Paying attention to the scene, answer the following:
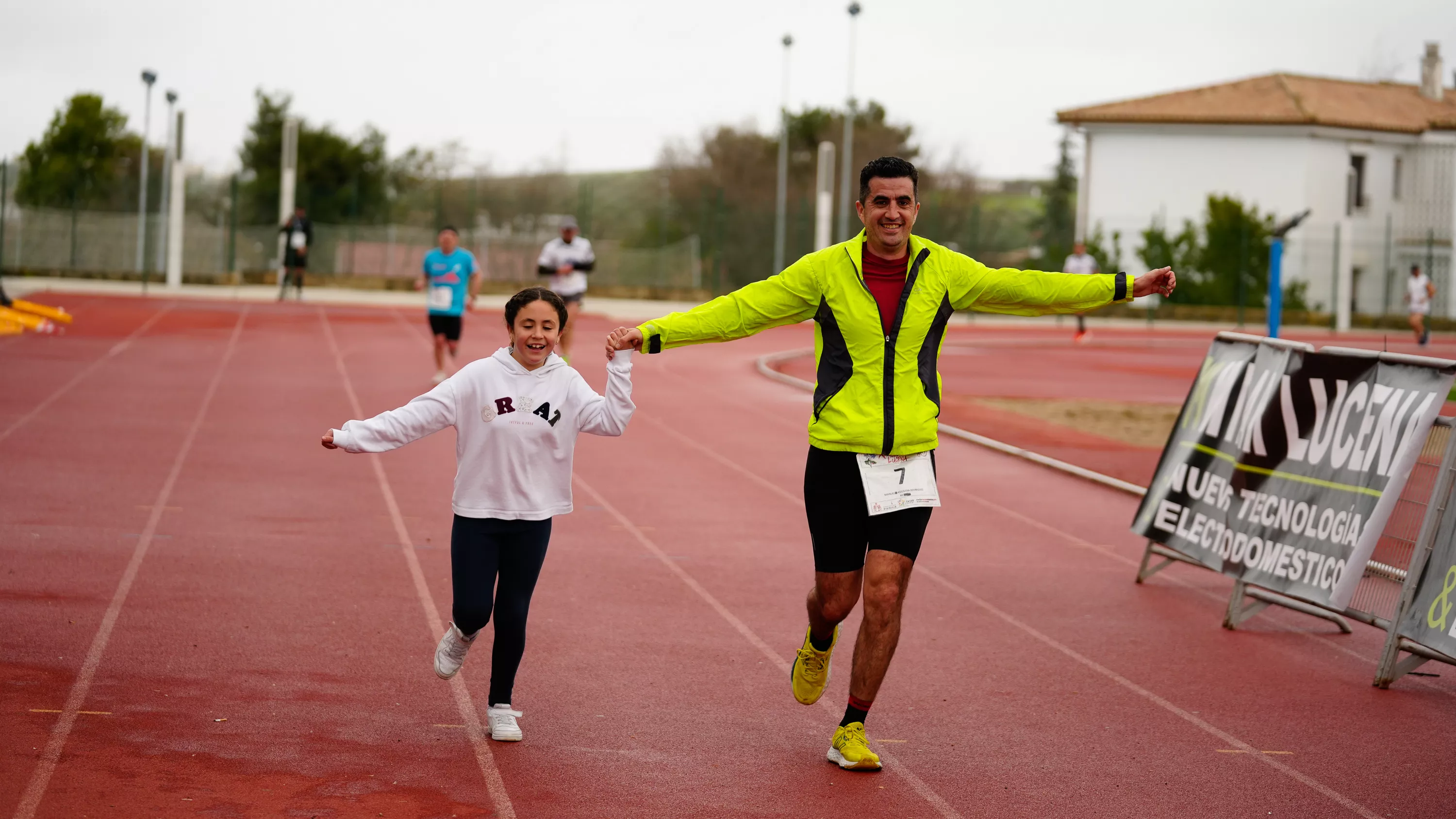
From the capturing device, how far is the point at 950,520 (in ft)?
37.2

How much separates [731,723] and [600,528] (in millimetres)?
4387

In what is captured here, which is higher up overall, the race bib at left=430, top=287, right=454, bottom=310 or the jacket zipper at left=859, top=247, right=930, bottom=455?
the race bib at left=430, top=287, right=454, bottom=310

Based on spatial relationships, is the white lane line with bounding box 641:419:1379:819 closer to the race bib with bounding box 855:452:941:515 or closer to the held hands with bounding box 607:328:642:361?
the race bib with bounding box 855:452:941:515

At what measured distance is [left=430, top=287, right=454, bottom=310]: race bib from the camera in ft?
58.2

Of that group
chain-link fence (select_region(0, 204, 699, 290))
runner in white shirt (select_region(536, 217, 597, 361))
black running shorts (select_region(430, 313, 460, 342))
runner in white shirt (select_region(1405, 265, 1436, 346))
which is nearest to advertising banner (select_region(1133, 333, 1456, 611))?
black running shorts (select_region(430, 313, 460, 342))

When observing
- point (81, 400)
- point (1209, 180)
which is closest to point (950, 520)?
point (81, 400)

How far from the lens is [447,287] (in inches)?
697

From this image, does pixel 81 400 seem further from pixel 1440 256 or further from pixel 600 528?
pixel 1440 256

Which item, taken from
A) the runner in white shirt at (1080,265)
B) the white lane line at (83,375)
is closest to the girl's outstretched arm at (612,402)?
the white lane line at (83,375)

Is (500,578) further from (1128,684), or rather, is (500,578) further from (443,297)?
(443,297)

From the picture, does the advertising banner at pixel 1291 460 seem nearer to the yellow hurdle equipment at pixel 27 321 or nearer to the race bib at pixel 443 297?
the race bib at pixel 443 297

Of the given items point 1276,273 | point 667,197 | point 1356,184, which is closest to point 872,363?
point 1276,273

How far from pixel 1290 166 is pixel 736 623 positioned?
51158 mm

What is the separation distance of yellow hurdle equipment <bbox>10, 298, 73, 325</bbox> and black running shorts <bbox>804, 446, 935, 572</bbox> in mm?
20767
